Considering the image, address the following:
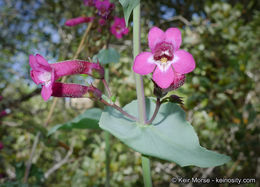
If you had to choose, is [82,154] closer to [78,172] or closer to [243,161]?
[78,172]

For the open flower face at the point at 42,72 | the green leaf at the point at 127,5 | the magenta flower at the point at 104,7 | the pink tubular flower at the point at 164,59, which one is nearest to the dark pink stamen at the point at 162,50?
the pink tubular flower at the point at 164,59

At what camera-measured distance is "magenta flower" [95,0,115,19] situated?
107 cm

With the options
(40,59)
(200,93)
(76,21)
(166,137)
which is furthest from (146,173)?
(200,93)

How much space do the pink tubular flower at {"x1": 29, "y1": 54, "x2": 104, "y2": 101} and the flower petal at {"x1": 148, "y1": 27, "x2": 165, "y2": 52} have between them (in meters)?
0.20

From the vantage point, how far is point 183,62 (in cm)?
69

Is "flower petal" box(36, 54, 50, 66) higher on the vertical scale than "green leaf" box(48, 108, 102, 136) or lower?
higher

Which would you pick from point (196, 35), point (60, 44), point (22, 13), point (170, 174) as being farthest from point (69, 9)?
point (170, 174)

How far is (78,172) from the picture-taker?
1.84m

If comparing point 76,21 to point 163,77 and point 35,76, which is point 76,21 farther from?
point 163,77

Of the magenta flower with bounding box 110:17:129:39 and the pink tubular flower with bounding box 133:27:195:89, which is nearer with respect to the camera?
the pink tubular flower with bounding box 133:27:195:89

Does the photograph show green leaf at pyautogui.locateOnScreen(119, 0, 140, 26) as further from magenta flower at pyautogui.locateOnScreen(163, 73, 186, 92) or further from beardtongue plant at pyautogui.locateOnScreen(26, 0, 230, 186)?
magenta flower at pyautogui.locateOnScreen(163, 73, 186, 92)

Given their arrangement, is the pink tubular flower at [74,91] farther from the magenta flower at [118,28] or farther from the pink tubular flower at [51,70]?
the magenta flower at [118,28]

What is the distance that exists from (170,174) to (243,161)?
625 millimetres

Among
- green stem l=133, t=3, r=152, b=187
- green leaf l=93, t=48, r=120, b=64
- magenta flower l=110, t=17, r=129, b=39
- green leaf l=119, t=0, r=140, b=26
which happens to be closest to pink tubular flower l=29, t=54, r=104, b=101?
green stem l=133, t=3, r=152, b=187
